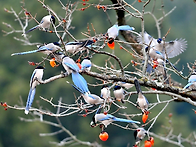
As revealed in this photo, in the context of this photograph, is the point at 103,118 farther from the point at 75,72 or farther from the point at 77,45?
the point at 77,45

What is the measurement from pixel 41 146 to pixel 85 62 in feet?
50.4

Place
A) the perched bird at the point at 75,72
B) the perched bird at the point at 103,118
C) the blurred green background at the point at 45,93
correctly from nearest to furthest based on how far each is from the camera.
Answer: the perched bird at the point at 75,72, the perched bird at the point at 103,118, the blurred green background at the point at 45,93

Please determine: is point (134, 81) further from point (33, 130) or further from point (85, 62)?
point (33, 130)

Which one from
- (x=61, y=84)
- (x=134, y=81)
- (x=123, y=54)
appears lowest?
(x=61, y=84)

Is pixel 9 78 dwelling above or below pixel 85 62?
below

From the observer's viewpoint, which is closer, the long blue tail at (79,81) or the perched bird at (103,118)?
the long blue tail at (79,81)

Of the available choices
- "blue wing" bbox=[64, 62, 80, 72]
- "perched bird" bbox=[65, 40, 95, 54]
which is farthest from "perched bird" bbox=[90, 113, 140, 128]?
"perched bird" bbox=[65, 40, 95, 54]

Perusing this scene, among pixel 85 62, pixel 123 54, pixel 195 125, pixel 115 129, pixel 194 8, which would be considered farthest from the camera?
pixel 194 8

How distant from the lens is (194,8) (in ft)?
89.7

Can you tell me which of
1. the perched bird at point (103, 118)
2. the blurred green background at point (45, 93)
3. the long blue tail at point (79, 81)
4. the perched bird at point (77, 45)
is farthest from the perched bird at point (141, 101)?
the blurred green background at point (45, 93)

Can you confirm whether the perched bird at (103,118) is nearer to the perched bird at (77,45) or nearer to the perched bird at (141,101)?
the perched bird at (141,101)

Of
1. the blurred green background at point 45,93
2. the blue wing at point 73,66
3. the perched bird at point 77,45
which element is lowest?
the blurred green background at point 45,93

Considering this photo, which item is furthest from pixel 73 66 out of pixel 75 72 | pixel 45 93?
pixel 45 93

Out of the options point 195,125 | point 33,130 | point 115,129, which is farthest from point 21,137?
point 195,125
